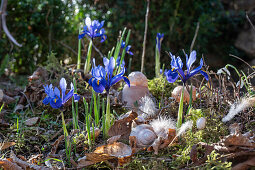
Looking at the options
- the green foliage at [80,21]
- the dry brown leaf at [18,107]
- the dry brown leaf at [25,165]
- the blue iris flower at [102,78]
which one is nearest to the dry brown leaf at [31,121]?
the dry brown leaf at [18,107]

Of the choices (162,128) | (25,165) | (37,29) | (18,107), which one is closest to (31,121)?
(18,107)

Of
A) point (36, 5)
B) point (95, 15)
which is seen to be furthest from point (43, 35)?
point (95, 15)

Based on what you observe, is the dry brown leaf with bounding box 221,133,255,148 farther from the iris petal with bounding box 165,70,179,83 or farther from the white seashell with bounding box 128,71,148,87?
the white seashell with bounding box 128,71,148,87

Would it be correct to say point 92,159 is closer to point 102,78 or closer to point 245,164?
point 102,78

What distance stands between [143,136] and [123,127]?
239mm

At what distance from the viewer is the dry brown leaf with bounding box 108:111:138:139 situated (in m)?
1.91

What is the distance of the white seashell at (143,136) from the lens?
174cm

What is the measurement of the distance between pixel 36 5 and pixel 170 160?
11.8 ft

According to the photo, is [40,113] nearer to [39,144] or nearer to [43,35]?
[39,144]

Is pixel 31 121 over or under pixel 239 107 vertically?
under

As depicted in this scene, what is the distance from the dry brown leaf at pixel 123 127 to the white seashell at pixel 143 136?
17 centimetres

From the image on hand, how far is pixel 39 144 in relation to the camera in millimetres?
2131

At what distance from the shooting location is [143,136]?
5.69ft

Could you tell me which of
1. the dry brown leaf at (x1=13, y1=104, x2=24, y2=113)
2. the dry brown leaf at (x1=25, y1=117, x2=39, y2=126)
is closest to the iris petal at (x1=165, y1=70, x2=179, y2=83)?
the dry brown leaf at (x1=25, y1=117, x2=39, y2=126)
